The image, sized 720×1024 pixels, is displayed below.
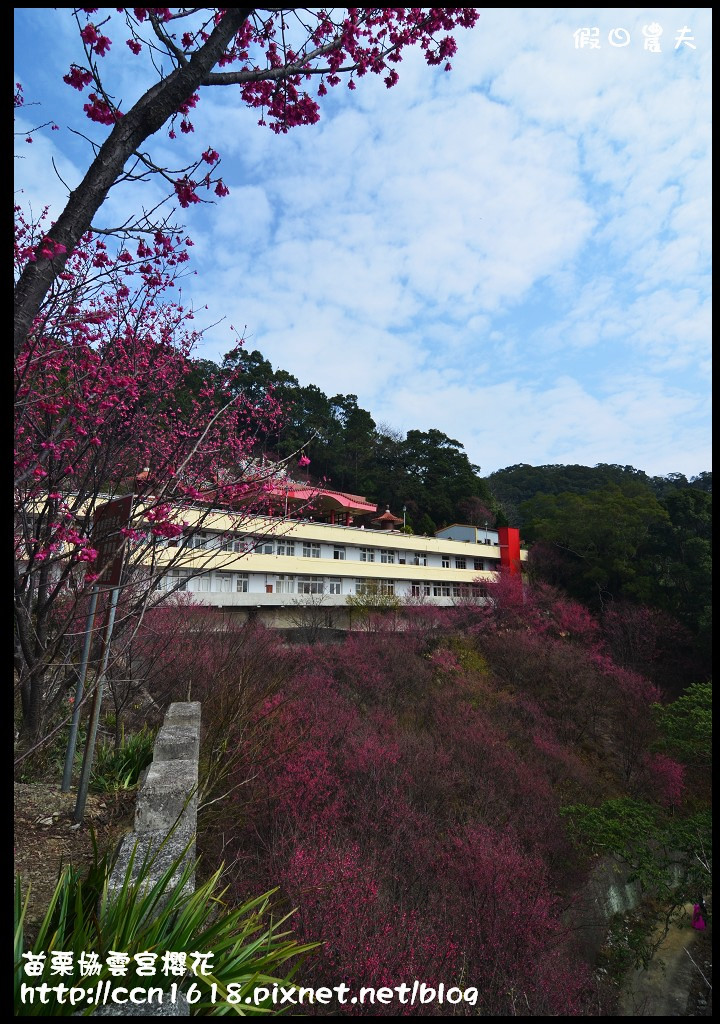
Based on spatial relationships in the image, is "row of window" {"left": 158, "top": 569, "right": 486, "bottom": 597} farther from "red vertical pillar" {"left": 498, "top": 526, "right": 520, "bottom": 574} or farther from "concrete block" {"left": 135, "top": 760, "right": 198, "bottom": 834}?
"concrete block" {"left": 135, "top": 760, "right": 198, "bottom": 834}

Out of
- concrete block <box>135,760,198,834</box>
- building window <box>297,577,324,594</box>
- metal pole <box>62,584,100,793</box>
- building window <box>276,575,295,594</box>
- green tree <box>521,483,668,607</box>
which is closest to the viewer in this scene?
metal pole <box>62,584,100,793</box>

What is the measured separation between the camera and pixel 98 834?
362 cm

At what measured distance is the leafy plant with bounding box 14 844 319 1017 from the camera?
6.65 feet

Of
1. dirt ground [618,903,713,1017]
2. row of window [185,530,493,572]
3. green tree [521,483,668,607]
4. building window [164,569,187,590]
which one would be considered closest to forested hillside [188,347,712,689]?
green tree [521,483,668,607]

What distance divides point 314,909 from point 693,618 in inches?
Answer: 845

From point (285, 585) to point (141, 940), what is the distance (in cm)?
1800

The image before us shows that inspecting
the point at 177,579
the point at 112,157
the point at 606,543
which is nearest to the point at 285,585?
the point at 177,579

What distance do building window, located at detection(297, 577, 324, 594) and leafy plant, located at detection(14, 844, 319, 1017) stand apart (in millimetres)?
17996

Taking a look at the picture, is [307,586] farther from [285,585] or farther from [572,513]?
[572,513]

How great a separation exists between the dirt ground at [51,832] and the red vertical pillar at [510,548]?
90.8ft

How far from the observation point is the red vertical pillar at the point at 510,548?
29641 mm

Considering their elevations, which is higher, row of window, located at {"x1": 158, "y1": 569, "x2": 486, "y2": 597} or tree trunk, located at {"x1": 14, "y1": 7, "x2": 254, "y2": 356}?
tree trunk, located at {"x1": 14, "y1": 7, "x2": 254, "y2": 356}

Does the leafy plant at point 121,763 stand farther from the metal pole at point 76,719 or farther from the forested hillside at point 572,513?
the forested hillside at point 572,513

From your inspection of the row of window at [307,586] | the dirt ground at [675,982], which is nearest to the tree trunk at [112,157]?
the dirt ground at [675,982]
